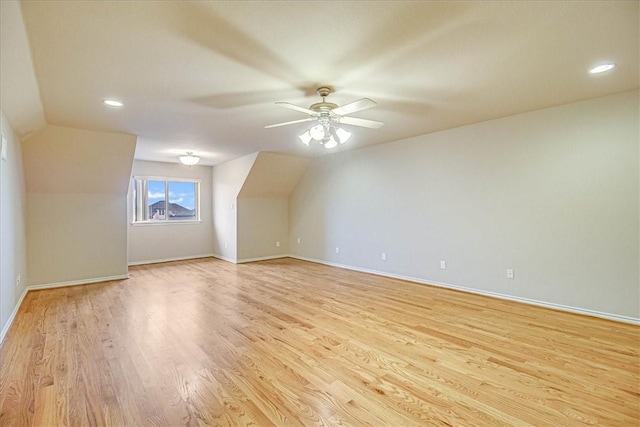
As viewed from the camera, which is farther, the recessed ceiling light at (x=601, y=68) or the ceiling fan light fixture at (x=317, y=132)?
the ceiling fan light fixture at (x=317, y=132)

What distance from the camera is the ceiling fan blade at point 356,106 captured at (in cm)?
253

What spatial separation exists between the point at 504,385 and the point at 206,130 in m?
4.42

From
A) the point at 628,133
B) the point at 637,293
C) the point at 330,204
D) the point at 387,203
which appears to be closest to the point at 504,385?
the point at 637,293

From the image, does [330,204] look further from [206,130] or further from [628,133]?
[628,133]

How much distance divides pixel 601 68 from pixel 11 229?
6.34 meters

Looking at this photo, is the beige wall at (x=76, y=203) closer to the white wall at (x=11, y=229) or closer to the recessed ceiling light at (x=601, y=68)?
the white wall at (x=11, y=229)

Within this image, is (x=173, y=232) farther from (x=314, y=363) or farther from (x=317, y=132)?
(x=314, y=363)

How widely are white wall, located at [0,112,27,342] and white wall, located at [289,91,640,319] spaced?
4.93 meters

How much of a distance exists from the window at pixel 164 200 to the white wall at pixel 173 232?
0.13 metres

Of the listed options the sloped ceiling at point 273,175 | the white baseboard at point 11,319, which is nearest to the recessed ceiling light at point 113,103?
the white baseboard at point 11,319

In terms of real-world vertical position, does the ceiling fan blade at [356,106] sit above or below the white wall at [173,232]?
above

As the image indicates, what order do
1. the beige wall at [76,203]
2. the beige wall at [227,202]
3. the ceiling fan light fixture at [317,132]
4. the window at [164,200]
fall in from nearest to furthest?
the ceiling fan light fixture at [317,132] → the beige wall at [76,203] → the beige wall at [227,202] → the window at [164,200]

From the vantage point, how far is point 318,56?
231 centimetres

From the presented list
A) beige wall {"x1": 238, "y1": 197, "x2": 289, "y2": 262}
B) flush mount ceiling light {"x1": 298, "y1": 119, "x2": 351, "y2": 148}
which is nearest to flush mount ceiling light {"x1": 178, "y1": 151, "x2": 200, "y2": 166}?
beige wall {"x1": 238, "y1": 197, "x2": 289, "y2": 262}
